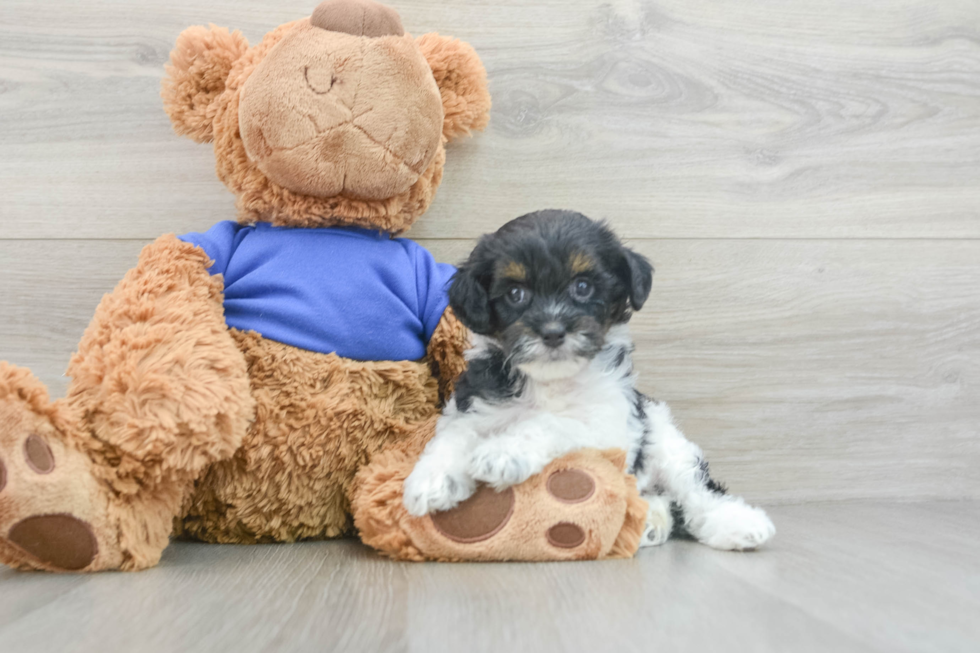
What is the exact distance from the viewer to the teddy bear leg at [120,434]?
49.9 inches

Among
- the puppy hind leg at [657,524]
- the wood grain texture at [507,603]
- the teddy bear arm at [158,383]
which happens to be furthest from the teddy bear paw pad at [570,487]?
the teddy bear arm at [158,383]

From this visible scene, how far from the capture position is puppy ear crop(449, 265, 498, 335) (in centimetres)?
157

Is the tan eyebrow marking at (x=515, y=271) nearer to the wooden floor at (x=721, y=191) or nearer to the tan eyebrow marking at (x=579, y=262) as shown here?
the tan eyebrow marking at (x=579, y=262)

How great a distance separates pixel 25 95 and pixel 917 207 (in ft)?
8.58

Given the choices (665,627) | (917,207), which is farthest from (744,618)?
(917,207)

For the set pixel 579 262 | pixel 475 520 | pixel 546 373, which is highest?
pixel 579 262

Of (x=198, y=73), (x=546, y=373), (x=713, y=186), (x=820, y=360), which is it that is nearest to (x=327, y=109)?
(x=198, y=73)

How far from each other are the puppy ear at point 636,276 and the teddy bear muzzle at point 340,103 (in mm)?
533

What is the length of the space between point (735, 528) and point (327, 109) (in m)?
1.29

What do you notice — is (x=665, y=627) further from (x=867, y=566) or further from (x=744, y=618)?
(x=867, y=566)

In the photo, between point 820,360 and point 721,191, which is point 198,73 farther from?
point 820,360

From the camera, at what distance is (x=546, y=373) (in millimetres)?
1542

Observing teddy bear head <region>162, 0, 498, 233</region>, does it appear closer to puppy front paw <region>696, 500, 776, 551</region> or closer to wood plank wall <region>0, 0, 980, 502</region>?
wood plank wall <region>0, 0, 980, 502</region>

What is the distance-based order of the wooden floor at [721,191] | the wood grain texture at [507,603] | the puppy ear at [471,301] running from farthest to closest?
the wooden floor at [721,191] < the puppy ear at [471,301] < the wood grain texture at [507,603]
